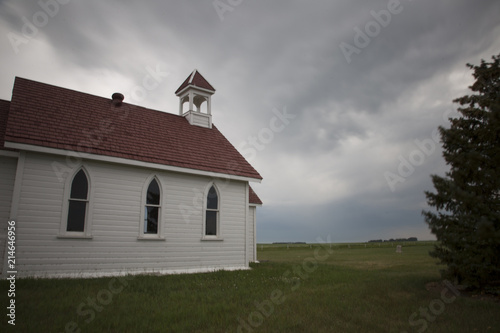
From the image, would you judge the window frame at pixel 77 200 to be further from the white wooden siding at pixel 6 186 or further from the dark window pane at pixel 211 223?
the dark window pane at pixel 211 223

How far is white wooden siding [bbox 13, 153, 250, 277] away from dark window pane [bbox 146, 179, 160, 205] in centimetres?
27

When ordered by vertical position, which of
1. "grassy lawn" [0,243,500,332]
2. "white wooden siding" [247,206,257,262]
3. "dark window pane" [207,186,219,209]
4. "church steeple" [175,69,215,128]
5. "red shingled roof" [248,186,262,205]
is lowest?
"grassy lawn" [0,243,500,332]

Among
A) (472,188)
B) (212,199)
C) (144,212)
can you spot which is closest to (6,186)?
(144,212)

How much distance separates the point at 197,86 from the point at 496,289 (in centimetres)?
1566

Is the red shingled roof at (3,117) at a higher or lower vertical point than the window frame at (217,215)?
higher

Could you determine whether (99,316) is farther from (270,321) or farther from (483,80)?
(483,80)

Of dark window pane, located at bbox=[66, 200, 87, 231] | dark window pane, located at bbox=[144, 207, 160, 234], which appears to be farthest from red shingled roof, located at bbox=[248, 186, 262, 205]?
dark window pane, located at bbox=[66, 200, 87, 231]

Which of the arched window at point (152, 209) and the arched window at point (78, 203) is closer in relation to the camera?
the arched window at point (78, 203)

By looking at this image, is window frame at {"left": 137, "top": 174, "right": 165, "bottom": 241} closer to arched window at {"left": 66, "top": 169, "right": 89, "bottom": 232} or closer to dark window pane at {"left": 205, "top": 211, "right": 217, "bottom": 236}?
arched window at {"left": 66, "top": 169, "right": 89, "bottom": 232}

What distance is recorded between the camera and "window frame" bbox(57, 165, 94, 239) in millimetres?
11625

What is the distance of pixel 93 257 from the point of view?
12086 millimetres

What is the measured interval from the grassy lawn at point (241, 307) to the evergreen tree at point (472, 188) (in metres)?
0.84

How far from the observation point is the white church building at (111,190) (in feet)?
37.0

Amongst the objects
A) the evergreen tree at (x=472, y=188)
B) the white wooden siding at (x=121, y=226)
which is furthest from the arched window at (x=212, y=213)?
the evergreen tree at (x=472, y=188)
